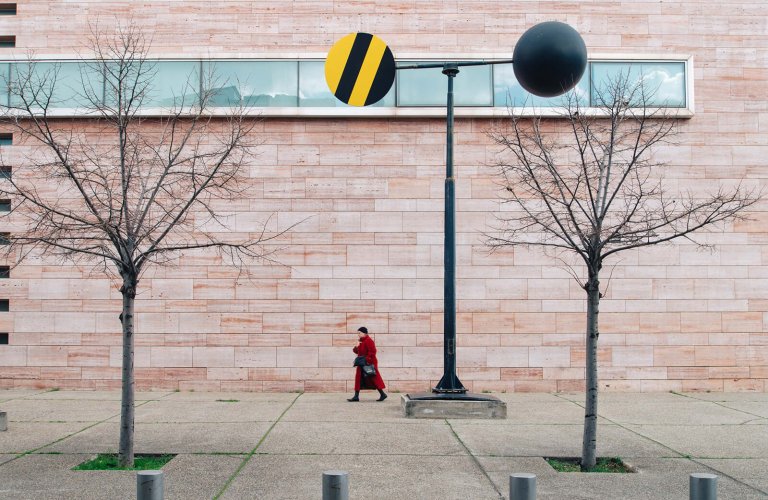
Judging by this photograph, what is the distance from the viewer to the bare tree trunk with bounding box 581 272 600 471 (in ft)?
26.3

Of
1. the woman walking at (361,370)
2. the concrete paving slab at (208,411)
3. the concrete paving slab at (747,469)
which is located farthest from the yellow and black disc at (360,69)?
the concrete paving slab at (747,469)

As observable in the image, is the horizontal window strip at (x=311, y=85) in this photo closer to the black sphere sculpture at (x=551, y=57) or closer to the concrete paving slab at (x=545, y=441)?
the black sphere sculpture at (x=551, y=57)

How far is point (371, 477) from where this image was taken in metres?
7.48

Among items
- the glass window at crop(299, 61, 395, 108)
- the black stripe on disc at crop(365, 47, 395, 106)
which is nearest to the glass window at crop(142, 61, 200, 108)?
the glass window at crop(299, 61, 395, 108)

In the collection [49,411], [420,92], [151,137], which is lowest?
[49,411]

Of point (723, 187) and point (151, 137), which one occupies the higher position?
point (151, 137)

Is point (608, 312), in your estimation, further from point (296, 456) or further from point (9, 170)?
point (9, 170)

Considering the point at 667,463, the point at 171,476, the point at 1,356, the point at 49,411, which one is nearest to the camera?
the point at 171,476

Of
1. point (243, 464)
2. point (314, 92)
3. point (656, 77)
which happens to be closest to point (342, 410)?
point (243, 464)

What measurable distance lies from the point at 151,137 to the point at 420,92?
5492mm

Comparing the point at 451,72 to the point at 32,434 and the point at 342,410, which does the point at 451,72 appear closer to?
the point at 342,410

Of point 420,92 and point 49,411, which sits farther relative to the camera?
point 420,92

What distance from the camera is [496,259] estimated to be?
14.4 metres

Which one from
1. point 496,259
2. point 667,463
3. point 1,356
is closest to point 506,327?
point 496,259
